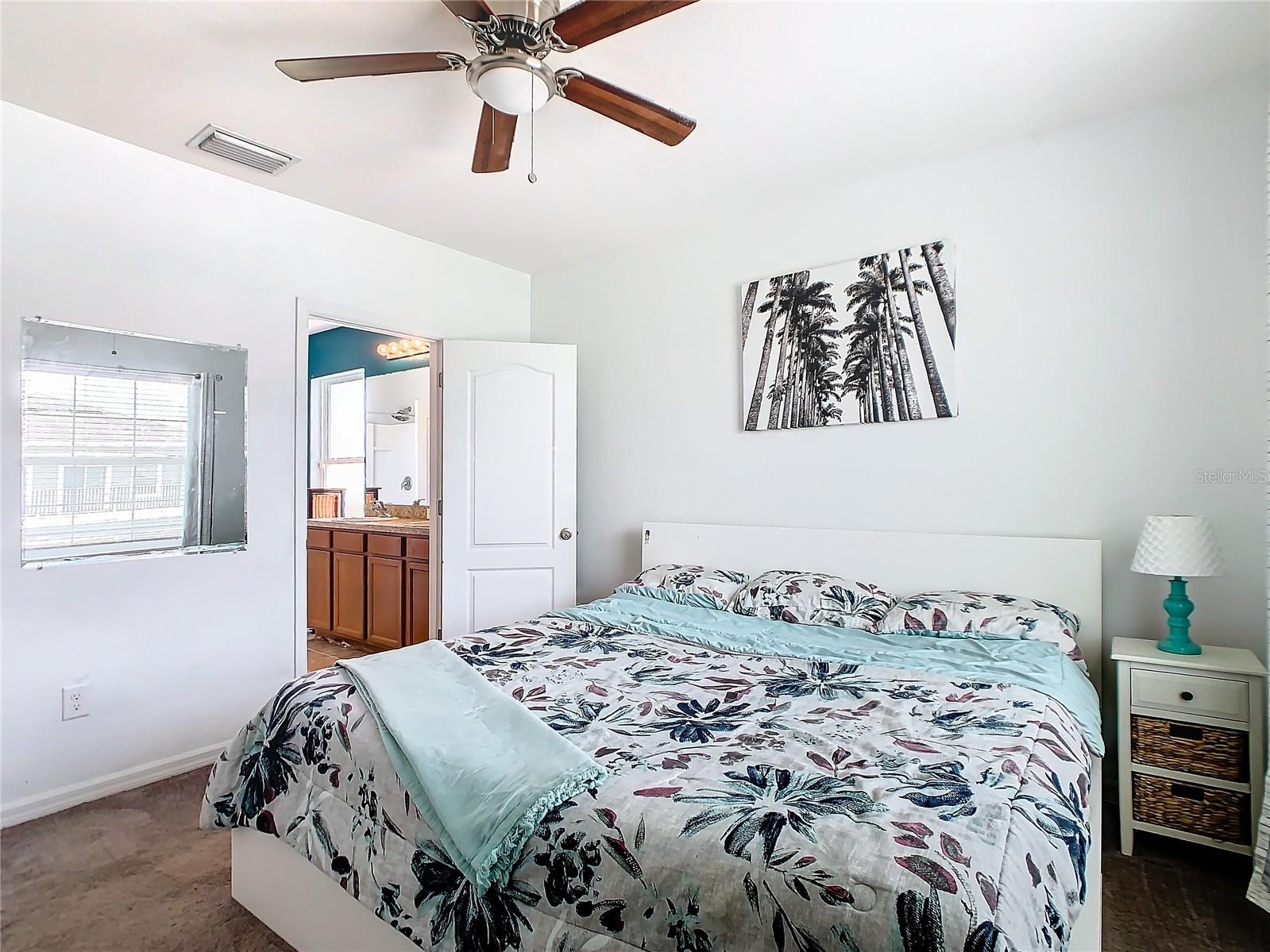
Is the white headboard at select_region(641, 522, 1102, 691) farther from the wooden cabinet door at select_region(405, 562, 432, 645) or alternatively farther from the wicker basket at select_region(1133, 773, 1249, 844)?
the wooden cabinet door at select_region(405, 562, 432, 645)

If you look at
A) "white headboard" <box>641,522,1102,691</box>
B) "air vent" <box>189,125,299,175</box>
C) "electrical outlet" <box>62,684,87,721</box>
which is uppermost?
"air vent" <box>189,125,299,175</box>

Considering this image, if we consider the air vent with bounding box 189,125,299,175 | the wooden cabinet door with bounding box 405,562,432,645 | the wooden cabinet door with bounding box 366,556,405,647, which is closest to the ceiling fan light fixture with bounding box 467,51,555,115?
the air vent with bounding box 189,125,299,175

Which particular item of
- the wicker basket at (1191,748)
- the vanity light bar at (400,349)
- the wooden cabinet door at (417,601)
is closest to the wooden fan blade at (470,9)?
the wicker basket at (1191,748)

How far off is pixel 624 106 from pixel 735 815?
1896 mm

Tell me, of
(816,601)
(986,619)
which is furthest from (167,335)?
(986,619)

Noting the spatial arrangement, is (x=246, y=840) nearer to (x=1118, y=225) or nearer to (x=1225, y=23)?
(x=1118, y=225)

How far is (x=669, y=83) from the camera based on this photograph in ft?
7.55

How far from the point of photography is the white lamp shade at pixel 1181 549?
214cm

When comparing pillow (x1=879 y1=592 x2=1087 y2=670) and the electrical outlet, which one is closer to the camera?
pillow (x1=879 y1=592 x2=1087 y2=670)

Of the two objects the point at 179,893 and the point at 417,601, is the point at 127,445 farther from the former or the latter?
the point at 417,601

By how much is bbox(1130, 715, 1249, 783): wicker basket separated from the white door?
2640 millimetres

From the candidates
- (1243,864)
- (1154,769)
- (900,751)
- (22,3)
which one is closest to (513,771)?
(900,751)

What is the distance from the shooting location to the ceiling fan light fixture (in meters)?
1.85

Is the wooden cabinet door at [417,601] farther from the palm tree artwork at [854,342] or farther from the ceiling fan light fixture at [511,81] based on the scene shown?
the ceiling fan light fixture at [511,81]
